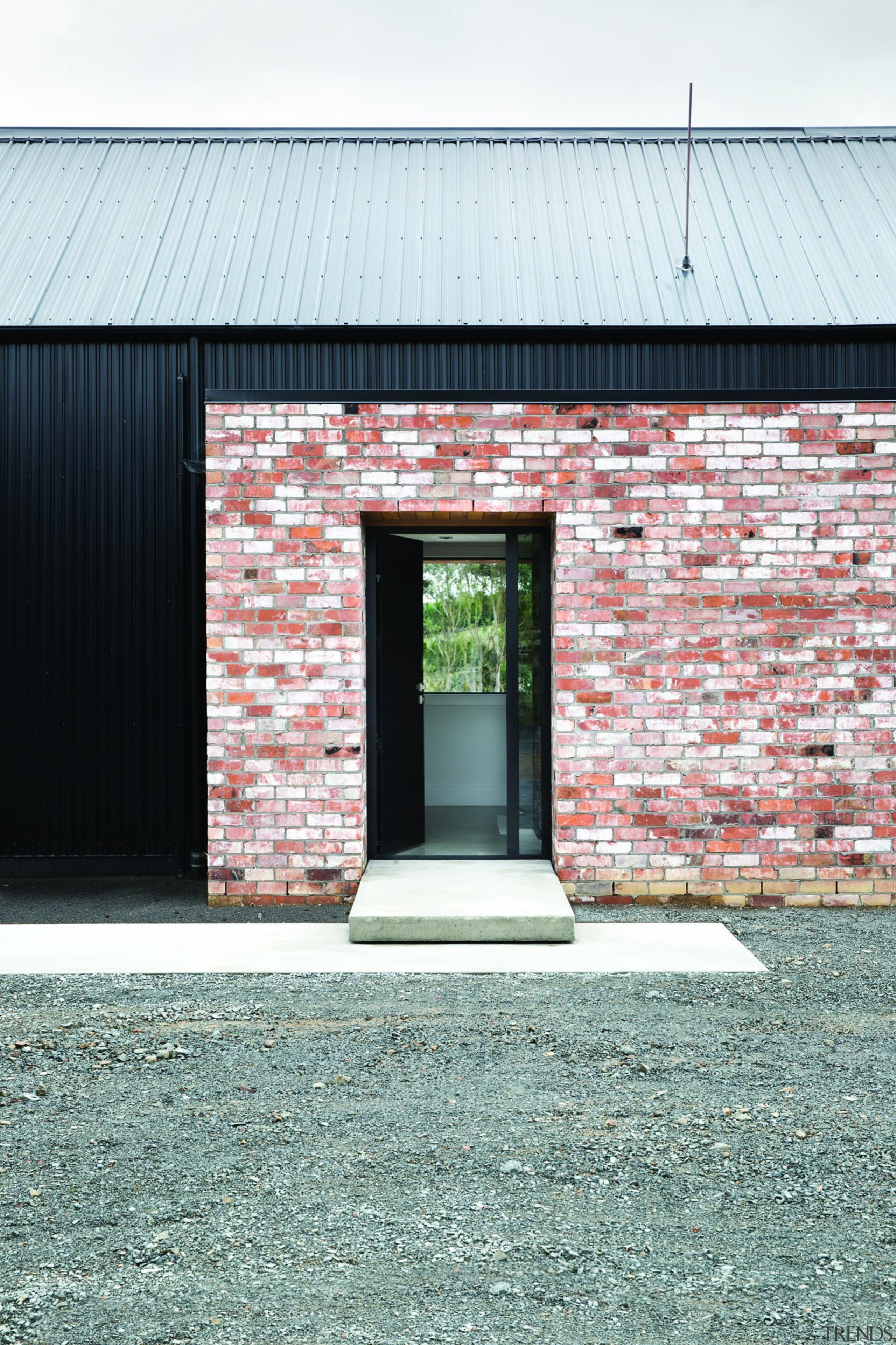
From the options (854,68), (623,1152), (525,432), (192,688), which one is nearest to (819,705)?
(525,432)

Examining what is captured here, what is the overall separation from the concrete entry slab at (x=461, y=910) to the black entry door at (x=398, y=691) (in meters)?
0.76

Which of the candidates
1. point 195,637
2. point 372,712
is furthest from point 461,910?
point 195,637

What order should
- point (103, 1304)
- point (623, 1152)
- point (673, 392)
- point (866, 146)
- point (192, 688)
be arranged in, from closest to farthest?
point (103, 1304) < point (623, 1152) < point (673, 392) < point (192, 688) < point (866, 146)

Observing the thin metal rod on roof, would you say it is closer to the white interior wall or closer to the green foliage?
the green foliage

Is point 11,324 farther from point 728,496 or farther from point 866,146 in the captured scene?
point 866,146

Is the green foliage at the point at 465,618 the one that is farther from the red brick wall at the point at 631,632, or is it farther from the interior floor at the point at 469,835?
the red brick wall at the point at 631,632

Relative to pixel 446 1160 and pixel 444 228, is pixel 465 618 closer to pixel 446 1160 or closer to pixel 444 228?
pixel 444 228

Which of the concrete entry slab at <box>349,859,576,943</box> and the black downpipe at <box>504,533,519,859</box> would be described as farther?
the black downpipe at <box>504,533,519,859</box>

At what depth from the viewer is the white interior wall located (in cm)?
1029

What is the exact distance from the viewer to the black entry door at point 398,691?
6.81 meters

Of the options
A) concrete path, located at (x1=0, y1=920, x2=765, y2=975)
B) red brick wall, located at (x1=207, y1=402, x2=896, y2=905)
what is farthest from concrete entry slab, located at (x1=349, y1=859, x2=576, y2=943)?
red brick wall, located at (x1=207, y1=402, x2=896, y2=905)

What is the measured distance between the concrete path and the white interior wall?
4.47m

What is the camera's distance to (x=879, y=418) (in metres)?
6.28

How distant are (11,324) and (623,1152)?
22.9ft
